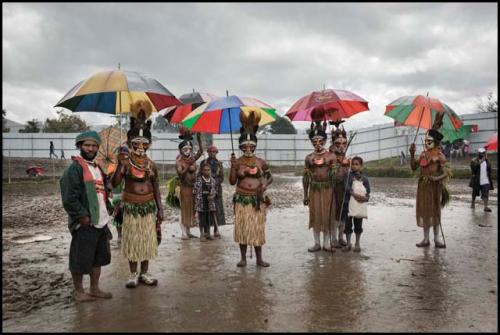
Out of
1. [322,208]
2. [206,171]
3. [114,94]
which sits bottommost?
[322,208]

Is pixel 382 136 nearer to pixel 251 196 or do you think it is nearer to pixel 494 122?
pixel 494 122

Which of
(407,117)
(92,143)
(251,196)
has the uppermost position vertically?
(407,117)

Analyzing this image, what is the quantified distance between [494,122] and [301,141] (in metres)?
16.4

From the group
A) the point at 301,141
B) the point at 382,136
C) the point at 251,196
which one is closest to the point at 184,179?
the point at 251,196

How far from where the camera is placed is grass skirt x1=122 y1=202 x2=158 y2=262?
15.6 feet

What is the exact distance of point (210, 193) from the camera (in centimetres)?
750

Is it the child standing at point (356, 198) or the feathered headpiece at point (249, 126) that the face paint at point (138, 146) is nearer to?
the feathered headpiece at point (249, 126)

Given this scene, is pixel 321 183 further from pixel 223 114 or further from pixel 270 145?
pixel 270 145

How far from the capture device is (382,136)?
33.5m

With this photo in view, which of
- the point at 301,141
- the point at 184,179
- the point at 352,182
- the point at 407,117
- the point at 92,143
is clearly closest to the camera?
the point at 92,143

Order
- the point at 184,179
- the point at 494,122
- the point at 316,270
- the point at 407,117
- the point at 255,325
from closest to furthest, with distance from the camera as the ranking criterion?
the point at 255,325, the point at 316,270, the point at 407,117, the point at 184,179, the point at 494,122

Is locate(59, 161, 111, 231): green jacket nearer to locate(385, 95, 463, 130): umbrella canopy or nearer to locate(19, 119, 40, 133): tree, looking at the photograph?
locate(385, 95, 463, 130): umbrella canopy

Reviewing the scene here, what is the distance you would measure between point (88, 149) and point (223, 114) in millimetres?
2721

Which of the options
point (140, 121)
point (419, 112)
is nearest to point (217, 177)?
point (140, 121)
